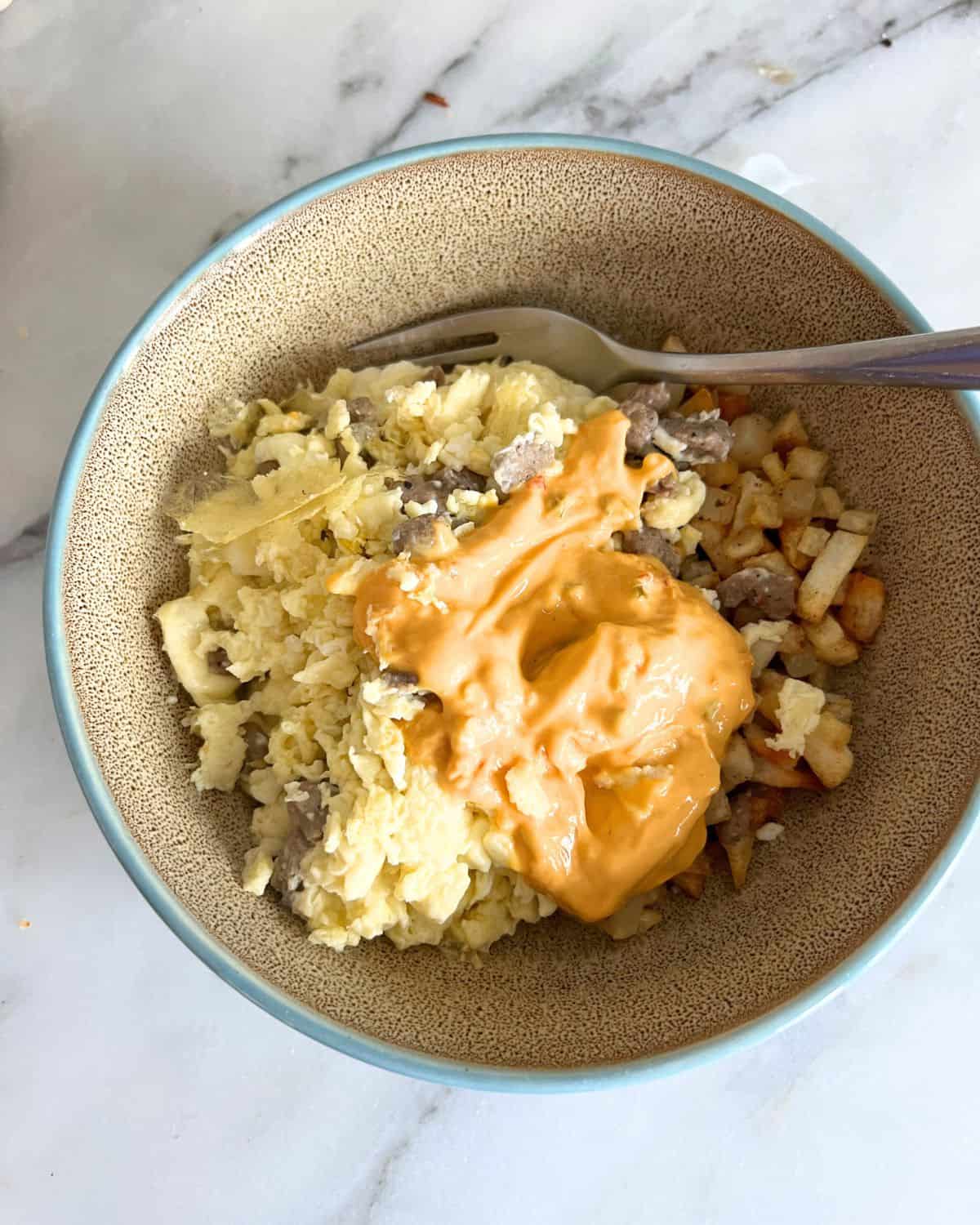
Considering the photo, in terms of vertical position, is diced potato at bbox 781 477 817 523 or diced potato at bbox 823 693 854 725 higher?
diced potato at bbox 781 477 817 523

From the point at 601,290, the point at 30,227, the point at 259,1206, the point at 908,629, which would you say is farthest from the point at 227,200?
the point at 259,1206

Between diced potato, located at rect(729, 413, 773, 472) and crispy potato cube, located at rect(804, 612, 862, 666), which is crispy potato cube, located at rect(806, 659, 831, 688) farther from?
diced potato, located at rect(729, 413, 773, 472)

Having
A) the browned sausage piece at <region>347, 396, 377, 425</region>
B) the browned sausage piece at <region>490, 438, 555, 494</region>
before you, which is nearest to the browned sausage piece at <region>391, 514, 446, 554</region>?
the browned sausage piece at <region>490, 438, 555, 494</region>

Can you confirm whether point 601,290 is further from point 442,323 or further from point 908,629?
point 908,629

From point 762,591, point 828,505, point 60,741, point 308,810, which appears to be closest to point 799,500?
point 828,505

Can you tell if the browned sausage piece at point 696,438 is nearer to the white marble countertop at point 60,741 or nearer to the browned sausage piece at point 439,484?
the browned sausage piece at point 439,484
